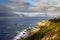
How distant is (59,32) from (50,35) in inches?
63.9

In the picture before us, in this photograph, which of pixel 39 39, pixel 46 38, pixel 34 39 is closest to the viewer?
pixel 46 38

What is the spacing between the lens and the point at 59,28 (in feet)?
113

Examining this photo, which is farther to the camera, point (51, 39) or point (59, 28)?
point (59, 28)

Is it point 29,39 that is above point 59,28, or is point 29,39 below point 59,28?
below

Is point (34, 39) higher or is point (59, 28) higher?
point (59, 28)

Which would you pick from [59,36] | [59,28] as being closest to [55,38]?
[59,36]

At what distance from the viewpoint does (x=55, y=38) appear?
3167 cm

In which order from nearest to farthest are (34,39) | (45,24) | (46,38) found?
(46,38)
(34,39)
(45,24)

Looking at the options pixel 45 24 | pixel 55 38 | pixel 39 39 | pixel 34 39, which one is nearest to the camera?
pixel 55 38

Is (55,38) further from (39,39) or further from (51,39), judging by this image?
(39,39)

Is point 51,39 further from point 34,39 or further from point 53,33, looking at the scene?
point 34,39

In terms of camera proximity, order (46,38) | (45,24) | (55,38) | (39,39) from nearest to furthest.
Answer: (55,38) < (46,38) < (39,39) < (45,24)

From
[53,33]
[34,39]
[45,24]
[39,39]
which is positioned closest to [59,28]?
[53,33]

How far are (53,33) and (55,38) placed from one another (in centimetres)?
188
